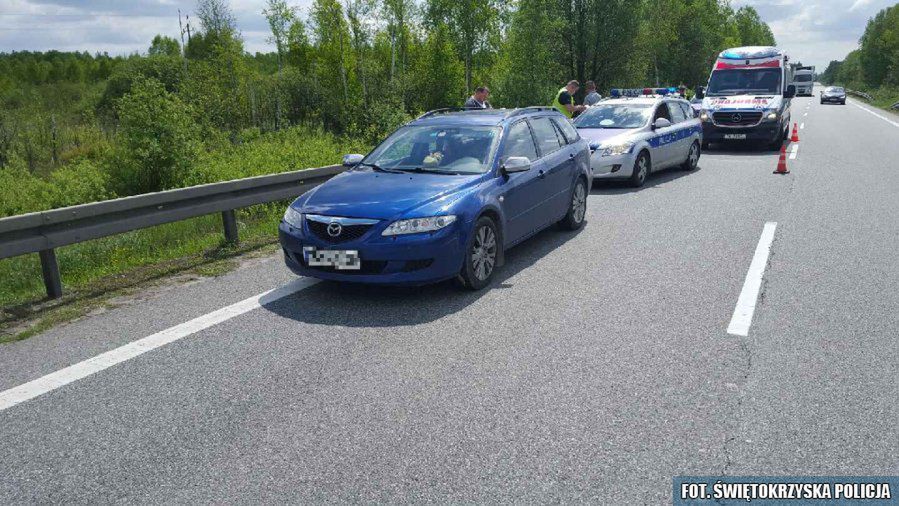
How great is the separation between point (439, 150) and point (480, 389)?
138 inches

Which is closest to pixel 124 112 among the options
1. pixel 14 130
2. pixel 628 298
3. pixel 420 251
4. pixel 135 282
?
pixel 135 282

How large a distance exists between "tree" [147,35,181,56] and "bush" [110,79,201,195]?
65.8m

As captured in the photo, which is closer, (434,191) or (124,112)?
(434,191)

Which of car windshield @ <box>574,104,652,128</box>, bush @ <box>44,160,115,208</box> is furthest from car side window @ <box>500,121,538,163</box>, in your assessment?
bush @ <box>44,160,115,208</box>

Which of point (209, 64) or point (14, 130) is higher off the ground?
point (209, 64)

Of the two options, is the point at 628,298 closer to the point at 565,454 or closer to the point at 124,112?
the point at 565,454

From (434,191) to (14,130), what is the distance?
3393 cm

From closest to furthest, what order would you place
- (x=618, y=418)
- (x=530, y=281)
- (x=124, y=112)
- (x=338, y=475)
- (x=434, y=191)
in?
(x=338, y=475)
(x=618, y=418)
(x=434, y=191)
(x=530, y=281)
(x=124, y=112)

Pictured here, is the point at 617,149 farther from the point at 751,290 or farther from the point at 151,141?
the point at 151,141

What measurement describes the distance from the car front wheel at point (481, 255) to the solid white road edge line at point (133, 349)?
5.18 feet

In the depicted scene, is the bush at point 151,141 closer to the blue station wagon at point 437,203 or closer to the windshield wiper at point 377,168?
the blue station wagon at point 437,203

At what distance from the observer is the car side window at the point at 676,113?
14531 mm

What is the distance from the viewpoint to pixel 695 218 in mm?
9625

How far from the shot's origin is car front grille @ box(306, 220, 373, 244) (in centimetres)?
584
